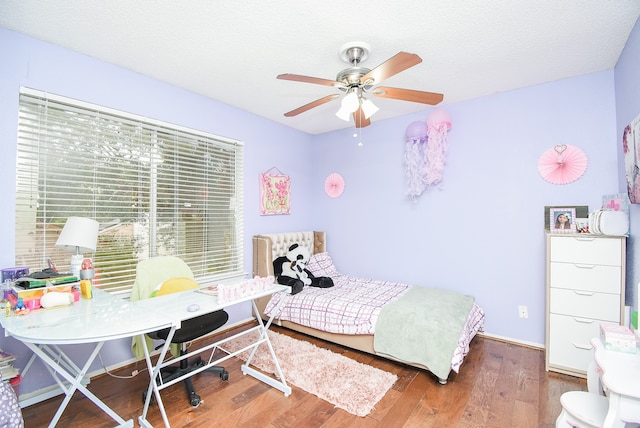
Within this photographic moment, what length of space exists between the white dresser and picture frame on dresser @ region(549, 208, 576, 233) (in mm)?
329

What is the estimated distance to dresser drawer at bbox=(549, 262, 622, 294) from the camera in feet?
7.22

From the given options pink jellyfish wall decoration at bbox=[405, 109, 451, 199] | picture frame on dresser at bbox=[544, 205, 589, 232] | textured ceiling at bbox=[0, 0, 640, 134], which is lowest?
picture frame on dresser at bbox=[544, 205, 589, 232]

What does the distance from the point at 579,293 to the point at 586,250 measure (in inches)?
13.3

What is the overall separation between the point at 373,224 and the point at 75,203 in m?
3.06

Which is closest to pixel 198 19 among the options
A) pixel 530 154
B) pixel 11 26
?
pixel 11 26

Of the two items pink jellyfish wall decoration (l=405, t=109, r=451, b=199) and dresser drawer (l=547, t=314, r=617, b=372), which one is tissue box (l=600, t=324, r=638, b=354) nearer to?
dresser drawer (l=547, t=314, r=617, b=372)

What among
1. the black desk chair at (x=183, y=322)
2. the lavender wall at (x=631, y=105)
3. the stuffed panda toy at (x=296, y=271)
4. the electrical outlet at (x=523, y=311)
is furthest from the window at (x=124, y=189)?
the lavender wall at (x=631, y=105)

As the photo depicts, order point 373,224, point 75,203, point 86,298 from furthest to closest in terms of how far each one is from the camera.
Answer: point 373,224, point 75,203, point 86,298

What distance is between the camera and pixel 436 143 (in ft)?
10.8

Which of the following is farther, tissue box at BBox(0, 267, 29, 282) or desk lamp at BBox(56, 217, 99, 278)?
desk lamp at BBox(56, 217, 99, 278)

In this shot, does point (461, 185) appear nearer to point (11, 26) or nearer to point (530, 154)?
point (530, 154)

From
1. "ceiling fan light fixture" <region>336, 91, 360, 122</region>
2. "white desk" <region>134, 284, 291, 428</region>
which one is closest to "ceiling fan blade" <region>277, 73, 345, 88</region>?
"ceiling fan light fixture" <region>336, 91, 360, 122</region>

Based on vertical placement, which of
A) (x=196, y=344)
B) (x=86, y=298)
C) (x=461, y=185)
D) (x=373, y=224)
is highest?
(x=461, y=185)

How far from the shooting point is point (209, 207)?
325 cm
